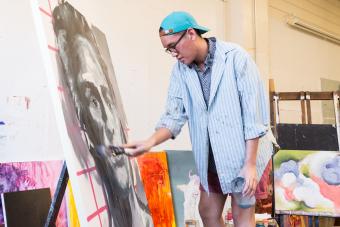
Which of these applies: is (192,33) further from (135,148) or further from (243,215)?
(243,215)

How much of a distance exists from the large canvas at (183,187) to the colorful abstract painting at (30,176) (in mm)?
793

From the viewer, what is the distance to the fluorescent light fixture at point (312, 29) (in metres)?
4.72

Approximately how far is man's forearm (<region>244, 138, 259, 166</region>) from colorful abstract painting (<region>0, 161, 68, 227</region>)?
101 centimetres

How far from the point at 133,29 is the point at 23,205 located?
1.41m

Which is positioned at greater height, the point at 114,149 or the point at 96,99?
the point at 96,99

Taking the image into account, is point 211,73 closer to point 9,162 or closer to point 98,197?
point 98,197

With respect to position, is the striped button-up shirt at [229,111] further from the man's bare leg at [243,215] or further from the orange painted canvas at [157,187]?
the orange painted canvas at [157,187]

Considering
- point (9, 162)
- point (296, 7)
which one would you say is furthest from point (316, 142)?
point (296, 7)

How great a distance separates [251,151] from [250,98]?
0.62 ft

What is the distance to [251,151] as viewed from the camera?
154 centimetres

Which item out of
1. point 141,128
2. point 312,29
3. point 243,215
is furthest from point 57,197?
point 312,29

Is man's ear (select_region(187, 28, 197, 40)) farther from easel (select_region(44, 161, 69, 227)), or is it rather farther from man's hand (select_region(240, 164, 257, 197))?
easel (select_region(44, 161, 69, 227))

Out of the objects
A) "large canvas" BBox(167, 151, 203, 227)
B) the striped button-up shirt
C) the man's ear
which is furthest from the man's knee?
"large canvas" BBox(167, 151, 203, 227)

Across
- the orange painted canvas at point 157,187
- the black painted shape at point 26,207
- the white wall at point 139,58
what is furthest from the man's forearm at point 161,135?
the white wall at point 139,58
